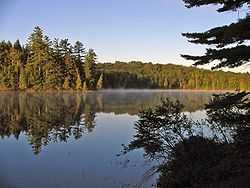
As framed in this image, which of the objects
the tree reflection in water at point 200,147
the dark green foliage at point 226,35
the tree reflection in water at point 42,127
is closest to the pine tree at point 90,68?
the tree reflection in water at point 42,127

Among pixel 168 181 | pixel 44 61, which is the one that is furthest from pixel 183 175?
pixel 44 61

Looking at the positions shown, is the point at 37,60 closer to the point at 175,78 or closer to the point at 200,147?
the point at 200,147

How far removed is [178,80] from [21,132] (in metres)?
122

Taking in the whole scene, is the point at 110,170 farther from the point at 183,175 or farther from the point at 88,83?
the point at 88,83

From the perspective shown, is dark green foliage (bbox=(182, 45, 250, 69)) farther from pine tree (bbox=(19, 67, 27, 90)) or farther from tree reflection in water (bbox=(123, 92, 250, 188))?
pine tree (bbox=(19, 67, 27, 90))

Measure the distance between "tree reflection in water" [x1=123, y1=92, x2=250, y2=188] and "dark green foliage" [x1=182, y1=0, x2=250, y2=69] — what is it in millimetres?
1031

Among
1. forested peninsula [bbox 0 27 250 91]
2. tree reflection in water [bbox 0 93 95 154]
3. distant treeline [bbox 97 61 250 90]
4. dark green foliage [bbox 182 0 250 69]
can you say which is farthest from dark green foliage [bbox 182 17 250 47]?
distant treeline [bbox 97 61 250 90]

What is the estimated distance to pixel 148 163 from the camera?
1559 centimetres

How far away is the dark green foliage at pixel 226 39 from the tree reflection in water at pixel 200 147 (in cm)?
103

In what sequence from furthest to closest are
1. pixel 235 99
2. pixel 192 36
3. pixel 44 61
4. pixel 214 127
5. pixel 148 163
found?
Answer: pixel 44 61 < pixel 148 163 < pixel 214 127 < pixel 192 36 < pixel 235 99

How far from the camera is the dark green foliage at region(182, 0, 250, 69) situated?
8609mm

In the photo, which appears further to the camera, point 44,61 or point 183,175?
point 44,61

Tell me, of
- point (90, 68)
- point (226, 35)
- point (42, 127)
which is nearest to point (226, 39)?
point (226, 35)

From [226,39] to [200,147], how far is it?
183 inches
